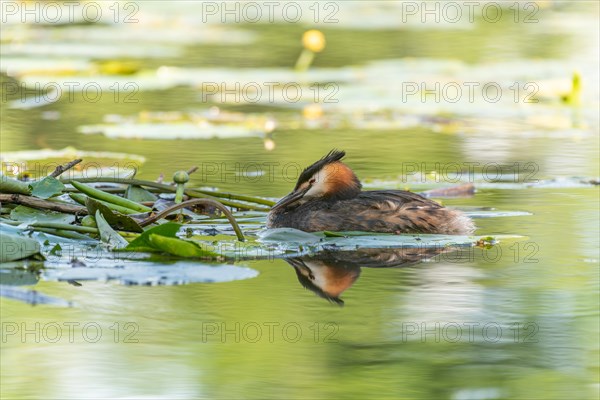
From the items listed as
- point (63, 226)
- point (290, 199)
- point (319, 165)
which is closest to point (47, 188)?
point (63, 226)

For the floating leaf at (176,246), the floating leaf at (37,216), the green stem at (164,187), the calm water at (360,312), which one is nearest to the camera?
the calm water at (360,312)

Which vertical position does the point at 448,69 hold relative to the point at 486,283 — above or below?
above

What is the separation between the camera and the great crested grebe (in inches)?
290

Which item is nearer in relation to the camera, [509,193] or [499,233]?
[499,233]

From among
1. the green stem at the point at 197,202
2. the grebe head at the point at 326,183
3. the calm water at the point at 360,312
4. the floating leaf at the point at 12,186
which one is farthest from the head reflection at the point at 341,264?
the floating leaf at the point at 12,186

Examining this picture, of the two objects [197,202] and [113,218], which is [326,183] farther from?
[113,218]

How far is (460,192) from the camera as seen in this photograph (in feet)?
29.1

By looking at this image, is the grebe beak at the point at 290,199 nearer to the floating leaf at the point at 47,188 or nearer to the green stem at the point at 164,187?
the green stem at the point at 164,187

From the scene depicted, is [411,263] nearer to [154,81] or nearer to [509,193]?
[509,193]

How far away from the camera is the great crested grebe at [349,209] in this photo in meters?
7.36

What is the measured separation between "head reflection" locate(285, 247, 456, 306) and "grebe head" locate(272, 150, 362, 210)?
2.52 ft

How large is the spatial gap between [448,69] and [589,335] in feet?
32.9

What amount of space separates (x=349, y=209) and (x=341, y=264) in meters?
0.89

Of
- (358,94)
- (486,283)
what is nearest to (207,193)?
(486,283)
